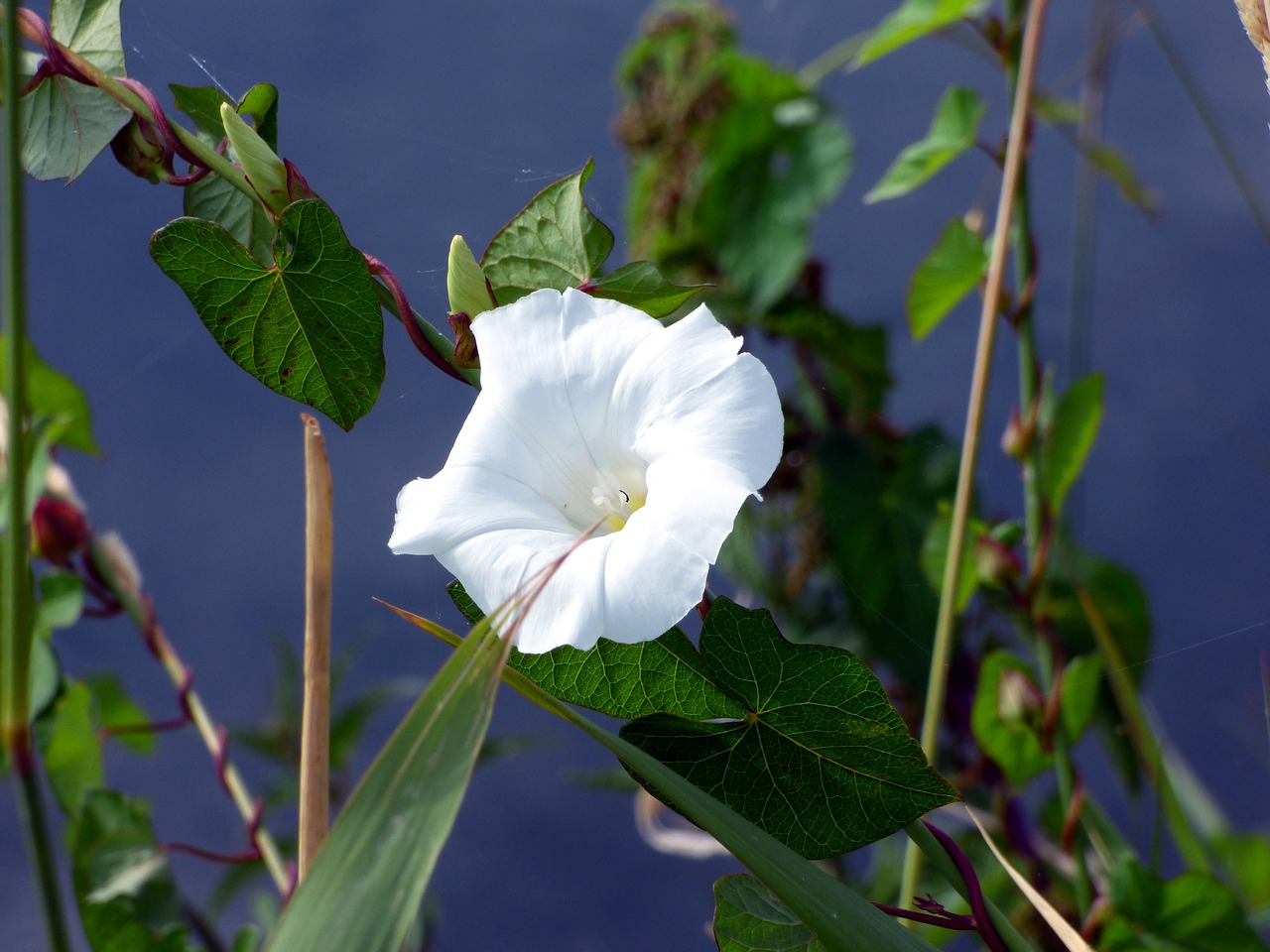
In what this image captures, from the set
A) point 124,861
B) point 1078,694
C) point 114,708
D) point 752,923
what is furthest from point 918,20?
point 114,708

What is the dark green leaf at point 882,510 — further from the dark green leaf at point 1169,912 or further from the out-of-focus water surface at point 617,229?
the dark green leaf at point 1169,912

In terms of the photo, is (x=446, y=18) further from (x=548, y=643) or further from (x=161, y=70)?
(x=548, y=643)

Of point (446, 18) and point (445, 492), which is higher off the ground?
point (446, 18)

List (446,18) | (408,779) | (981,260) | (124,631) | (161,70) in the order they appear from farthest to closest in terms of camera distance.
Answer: (124,631)
(446,18)
(981,260)
(161,70)
(408,779)

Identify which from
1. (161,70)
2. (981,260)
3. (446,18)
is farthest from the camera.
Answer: (446,18)

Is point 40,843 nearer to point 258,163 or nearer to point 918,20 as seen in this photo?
point 258,163

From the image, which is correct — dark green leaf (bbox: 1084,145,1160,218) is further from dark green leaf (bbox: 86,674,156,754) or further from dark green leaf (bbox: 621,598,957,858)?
dark green leaf (bbox: 86,674,156,754)

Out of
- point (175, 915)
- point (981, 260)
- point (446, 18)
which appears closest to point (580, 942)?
point (175, 915)
